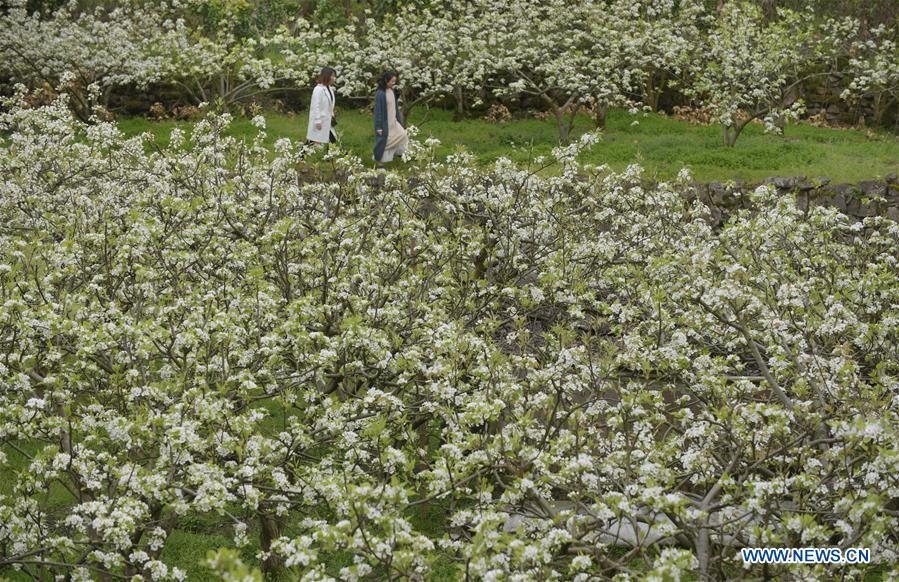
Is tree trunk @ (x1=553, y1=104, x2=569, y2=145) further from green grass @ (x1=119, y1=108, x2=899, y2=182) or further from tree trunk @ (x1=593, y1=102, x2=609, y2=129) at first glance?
tree trunk @ (x1=593, y1=102, x2=609, y2=129)

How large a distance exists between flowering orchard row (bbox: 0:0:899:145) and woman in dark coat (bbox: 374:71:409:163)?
3094 mm

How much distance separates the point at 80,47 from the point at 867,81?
1997 cm

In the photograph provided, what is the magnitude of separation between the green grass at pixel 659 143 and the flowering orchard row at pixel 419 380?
22.1 feet

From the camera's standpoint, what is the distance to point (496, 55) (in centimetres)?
2367

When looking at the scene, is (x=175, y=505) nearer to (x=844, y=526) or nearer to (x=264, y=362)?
(x=264, y=362)

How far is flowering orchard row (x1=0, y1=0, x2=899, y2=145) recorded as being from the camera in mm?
22422

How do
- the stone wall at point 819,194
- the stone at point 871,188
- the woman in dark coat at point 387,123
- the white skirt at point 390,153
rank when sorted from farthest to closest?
the stone at point 871,188 < the white skirt at point 390,153 < the stone wall at point 819,194 < the woman in dark coat at point 387,123

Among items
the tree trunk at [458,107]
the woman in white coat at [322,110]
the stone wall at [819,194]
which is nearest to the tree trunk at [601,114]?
the tree trunk at [458,107]

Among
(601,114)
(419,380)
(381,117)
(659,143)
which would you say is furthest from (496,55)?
(419,380)

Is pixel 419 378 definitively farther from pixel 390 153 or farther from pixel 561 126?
pixel 561 126

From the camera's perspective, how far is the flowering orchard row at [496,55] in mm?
22422

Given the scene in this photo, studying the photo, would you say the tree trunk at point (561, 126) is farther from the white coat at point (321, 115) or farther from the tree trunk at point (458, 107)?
the white coat at point (321, 115)

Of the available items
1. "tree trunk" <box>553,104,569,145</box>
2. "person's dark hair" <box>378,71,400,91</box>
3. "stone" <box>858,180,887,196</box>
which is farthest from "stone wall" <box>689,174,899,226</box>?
"person's dark hair" <box>378,71,400,91</box>

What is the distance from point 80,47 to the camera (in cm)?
2416
